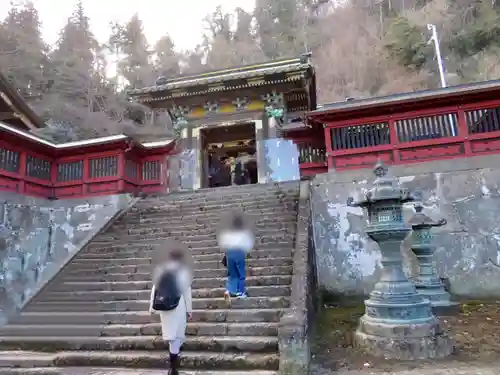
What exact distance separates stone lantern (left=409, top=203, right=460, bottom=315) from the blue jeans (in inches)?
136

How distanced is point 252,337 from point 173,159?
903 cm

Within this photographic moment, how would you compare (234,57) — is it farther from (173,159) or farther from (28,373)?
(28,373)

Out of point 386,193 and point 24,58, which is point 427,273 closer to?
→ point 386,193

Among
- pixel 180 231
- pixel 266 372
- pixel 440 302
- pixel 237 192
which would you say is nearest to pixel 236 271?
pixel 266 372

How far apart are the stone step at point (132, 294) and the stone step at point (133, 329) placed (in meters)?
0.74

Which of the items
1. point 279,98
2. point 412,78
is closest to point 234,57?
point 412,78

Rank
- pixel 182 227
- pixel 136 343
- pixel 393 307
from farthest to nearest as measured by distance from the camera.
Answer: pixel 182 227 < pixel 136 343 < pixel 393 307

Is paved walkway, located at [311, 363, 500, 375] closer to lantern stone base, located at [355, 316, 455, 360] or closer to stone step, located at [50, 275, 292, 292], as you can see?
lantern stone base, located at [355, 316, 455, 360]

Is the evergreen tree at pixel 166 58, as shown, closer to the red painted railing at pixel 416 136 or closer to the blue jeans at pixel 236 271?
the red painted railing at pixel 416 136

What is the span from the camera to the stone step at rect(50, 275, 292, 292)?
6.43 metres

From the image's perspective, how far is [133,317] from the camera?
19.9 feet

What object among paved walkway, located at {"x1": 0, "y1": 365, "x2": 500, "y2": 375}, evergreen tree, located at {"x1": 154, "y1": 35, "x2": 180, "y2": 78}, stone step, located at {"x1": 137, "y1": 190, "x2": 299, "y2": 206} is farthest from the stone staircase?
evergreen tree, located at {"x1": 154, "y1": 35, "x2": 180, "y2": 78}

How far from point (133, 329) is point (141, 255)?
256 centimetres

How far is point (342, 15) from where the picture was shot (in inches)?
1754
